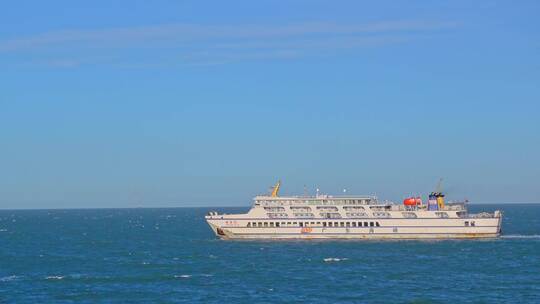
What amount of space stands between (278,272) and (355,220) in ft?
129

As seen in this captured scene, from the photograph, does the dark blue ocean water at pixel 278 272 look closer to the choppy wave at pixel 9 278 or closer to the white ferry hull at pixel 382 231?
the choppy wave at pixel 9 278

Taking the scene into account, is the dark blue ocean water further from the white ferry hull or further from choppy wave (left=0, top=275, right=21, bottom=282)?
the white ferry hull

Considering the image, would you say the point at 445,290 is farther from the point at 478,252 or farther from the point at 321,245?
the point at 321,245

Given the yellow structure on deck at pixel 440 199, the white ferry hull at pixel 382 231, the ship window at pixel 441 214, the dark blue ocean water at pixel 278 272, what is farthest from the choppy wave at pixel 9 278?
the yellow structure on deck at pixel 440 199

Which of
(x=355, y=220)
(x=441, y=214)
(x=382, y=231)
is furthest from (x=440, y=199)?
(x=355, y=220)

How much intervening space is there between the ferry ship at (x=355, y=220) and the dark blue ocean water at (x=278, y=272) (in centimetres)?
248

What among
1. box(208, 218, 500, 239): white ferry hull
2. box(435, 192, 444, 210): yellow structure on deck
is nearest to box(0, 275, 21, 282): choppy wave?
box(208, 218, 500, 239): white ferry hull

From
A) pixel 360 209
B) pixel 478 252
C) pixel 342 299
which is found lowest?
pixel 342 299

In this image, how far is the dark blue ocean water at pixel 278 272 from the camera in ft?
261

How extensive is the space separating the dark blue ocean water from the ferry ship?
8.14ft

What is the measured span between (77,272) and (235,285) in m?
24.5

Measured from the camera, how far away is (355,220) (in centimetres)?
13312

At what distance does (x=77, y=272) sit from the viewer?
99.1 metres

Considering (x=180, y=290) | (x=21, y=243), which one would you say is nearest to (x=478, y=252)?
(x=180, y=290)
